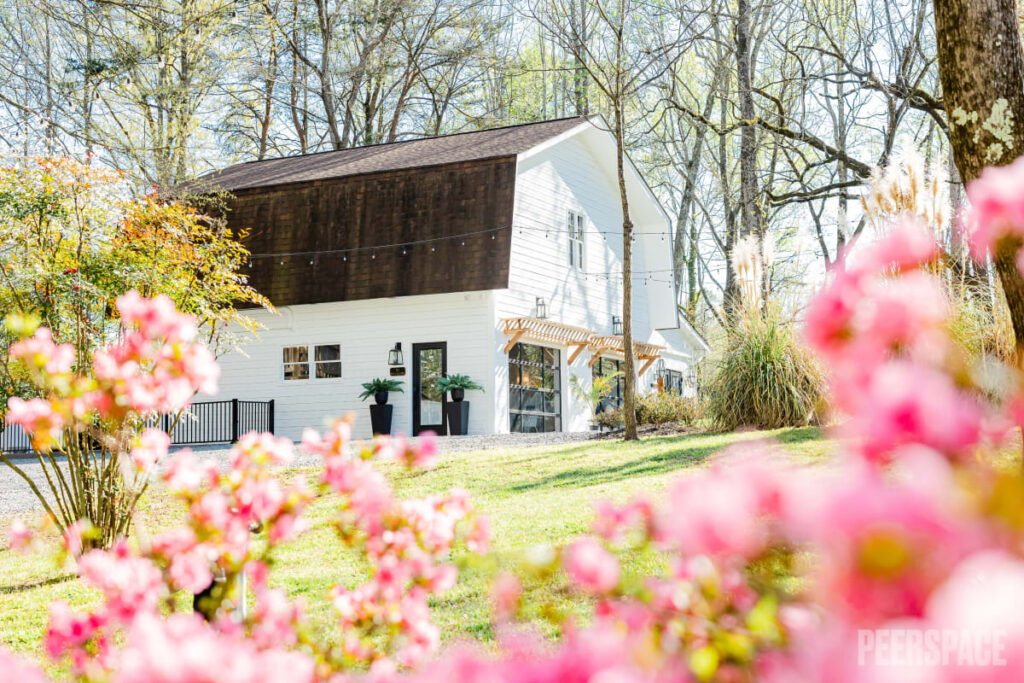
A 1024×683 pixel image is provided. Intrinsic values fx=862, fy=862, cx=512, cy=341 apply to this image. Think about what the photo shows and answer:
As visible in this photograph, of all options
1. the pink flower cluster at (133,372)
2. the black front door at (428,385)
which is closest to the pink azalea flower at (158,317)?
the pink flower cluster at (133,372)

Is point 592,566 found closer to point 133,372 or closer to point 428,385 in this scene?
point 133,372

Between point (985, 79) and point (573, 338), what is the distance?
48.6 feet

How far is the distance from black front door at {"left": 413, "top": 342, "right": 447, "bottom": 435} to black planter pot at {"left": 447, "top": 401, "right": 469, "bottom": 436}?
47 centimetres

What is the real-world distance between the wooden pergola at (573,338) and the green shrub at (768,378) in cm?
619

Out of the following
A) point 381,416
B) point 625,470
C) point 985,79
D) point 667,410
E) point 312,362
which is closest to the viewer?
point 985,79

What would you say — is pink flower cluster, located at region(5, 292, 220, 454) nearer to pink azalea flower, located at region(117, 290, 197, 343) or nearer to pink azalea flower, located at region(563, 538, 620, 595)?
pink azalea flower, located at region(117, 290, 197, 343)

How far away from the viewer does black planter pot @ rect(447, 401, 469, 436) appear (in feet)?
53.2

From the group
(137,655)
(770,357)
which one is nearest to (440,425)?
(770,357)

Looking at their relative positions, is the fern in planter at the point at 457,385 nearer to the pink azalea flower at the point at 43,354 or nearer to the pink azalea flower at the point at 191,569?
the pink azalea flower at the point at 43,354

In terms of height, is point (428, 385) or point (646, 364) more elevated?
point (646, 364)

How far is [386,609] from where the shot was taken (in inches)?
73.5

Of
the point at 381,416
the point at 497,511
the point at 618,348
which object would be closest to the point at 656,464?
the point at 497,511

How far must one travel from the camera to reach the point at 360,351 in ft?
58.1

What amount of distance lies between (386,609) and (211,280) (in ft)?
25.6
